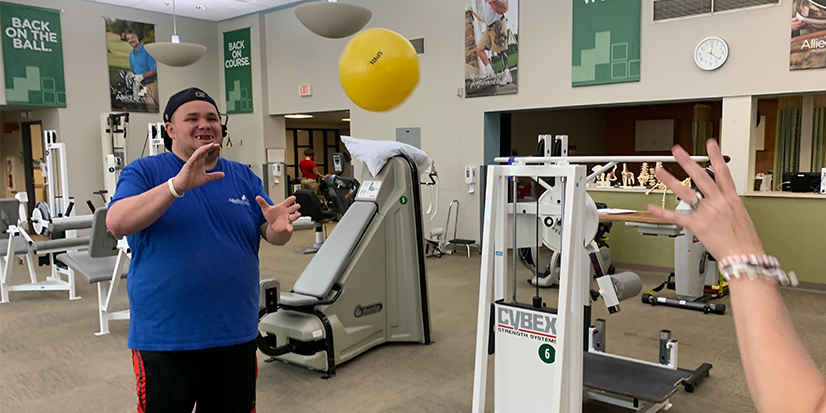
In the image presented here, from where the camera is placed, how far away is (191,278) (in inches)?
69.5

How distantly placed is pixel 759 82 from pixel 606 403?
14.8ft

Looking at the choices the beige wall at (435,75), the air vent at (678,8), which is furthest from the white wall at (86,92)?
the air vent at (678,8)

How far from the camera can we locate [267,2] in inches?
414

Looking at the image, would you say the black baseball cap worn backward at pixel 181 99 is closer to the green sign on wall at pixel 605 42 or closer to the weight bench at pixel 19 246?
the weight bench at pixel 19 246

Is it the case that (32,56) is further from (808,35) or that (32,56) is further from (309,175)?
(808,35)

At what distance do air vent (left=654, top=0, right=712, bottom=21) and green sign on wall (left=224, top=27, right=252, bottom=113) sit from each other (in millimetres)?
7609

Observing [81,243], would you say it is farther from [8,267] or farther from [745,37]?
[745,37]

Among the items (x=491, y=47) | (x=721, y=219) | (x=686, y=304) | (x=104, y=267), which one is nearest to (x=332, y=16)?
(x=104, y=267)

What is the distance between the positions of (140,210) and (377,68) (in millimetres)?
1212

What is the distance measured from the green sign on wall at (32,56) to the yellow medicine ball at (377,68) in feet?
29.8

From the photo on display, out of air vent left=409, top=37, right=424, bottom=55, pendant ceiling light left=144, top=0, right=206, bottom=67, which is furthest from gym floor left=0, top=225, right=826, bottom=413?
air vent left=409, top=37, right=424, bottom=55

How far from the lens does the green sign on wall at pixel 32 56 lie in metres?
9.21

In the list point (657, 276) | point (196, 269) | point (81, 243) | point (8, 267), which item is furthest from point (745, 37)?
point (8, 267)

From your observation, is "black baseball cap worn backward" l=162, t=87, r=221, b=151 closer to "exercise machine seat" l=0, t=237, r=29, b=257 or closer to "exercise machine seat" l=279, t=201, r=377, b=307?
"exercise machine seat" l=279, t=201, r=377, b=307
